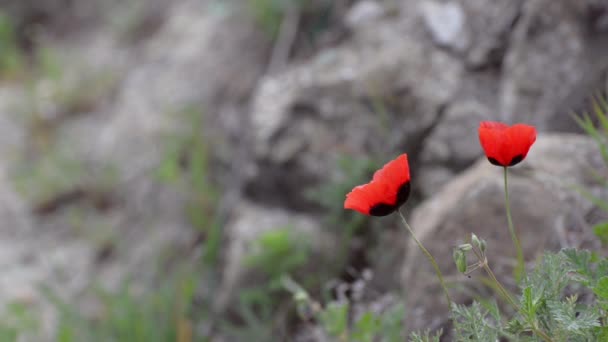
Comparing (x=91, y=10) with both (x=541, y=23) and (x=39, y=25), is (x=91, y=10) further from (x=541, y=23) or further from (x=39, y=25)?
(x=541, y=23)

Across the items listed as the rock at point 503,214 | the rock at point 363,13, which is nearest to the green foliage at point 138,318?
the rock at point 503,214

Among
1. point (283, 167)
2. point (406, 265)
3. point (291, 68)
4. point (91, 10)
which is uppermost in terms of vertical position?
point (91, 10)

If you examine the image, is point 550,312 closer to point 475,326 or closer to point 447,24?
point 475,326

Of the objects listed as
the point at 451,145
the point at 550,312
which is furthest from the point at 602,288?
the point at 451,145

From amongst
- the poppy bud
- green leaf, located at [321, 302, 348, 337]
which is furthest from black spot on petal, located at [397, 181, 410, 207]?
green leaf, located at [321, 302, 348, 337]

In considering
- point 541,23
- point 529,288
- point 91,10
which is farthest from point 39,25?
point 529,288

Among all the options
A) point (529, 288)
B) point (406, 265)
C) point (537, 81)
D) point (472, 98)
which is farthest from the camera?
point (472, 98)

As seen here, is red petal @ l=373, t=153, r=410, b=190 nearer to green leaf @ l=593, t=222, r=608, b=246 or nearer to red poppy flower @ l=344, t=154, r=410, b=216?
red poppy flower @ l=344, t=154, r=410, b=216
